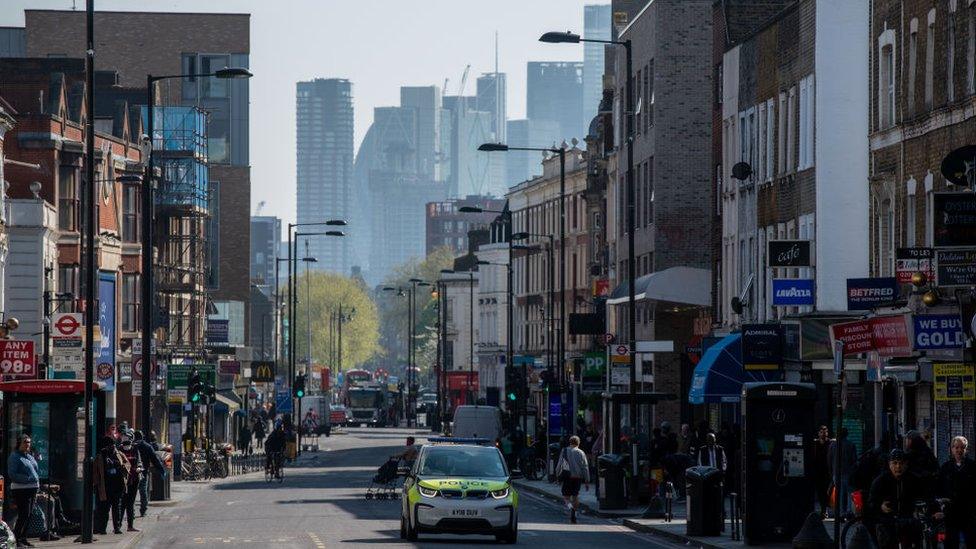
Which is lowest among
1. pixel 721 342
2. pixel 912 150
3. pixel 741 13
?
pixel 721 342

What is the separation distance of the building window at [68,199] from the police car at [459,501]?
35.2 m

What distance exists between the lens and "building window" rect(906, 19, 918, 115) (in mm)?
39438

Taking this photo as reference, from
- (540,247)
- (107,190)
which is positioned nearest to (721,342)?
(107,190)

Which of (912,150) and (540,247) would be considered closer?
(912,150)

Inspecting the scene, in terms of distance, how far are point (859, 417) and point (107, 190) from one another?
116ft

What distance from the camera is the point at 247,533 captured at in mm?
35375

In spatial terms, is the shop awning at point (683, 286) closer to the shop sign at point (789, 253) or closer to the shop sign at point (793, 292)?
the shop sign at point (789, 253)

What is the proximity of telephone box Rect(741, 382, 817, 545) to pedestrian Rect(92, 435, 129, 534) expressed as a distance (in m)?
10.7

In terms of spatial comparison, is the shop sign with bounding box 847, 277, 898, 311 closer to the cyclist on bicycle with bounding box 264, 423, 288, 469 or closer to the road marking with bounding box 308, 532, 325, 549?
the road marking with bounding box 308, 532, 325, 549

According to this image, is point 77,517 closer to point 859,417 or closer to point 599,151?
point 859,417

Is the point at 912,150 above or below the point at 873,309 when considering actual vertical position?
above

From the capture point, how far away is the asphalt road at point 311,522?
1328 inches

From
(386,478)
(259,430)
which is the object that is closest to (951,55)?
(386,478)

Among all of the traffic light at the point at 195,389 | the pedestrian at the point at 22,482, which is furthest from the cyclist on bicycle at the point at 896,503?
the traffic light at the point at 195,389
